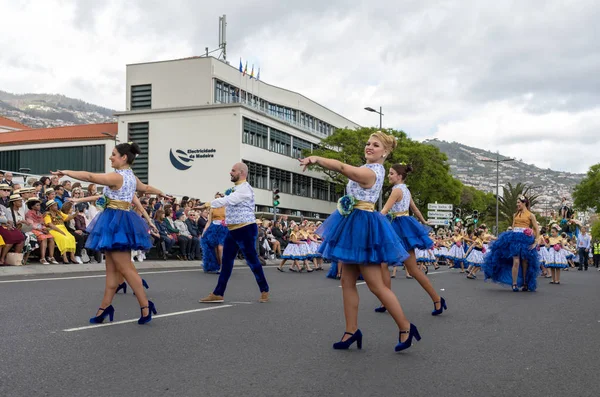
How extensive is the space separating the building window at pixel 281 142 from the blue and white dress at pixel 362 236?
5860 cm

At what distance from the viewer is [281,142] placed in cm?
6725

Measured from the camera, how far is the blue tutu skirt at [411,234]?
32.3 feet

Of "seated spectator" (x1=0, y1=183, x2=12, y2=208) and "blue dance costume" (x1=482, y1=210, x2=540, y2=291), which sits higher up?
"seated spectator" (x1=0, y1=183, x2=12, y2=208)

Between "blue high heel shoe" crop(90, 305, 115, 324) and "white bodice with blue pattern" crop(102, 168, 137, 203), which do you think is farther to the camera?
"white bodice with blue pattern" crop(102, 168, 137, 203)

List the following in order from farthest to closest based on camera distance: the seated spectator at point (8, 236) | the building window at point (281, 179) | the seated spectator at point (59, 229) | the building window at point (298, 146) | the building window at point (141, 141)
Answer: the building window at point (298, 146) → the building window at point (281, 179) → the building window at point (141, 141) → the seated spectator at point (59, 229) → the seated spectator at point (8, 236)

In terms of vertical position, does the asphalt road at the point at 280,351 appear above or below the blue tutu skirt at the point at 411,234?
below

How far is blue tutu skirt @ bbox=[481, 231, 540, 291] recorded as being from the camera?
47.0ft

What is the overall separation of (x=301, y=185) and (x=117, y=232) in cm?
6461

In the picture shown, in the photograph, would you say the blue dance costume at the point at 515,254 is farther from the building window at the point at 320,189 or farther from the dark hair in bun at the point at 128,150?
the building window at the point at 320,189

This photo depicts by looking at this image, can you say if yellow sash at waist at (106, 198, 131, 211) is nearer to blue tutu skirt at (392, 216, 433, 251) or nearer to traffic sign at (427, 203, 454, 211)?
blue tutu skirt at (392, 216, 433, 251)

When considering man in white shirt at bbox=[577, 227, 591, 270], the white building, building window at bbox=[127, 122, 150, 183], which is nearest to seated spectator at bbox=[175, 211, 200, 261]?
man in white shirt at bbox=[577, 227, 591, 270]

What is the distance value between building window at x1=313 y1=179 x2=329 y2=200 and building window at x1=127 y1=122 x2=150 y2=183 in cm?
2126

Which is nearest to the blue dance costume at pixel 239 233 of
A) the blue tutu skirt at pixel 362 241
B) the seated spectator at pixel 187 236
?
the blue tutu skirt at pixel 362 241

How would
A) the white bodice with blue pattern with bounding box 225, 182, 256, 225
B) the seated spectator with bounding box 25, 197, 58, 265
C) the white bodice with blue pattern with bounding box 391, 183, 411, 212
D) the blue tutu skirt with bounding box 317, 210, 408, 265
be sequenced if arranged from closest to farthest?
the blue tutu skirt with bounding box 317, 210, 408, 265
the white bodice with blue pattern with bounding box 225, 182, 256, 225
the white bodice with blue pattern with bounding box 391, 183, 411, 212
the seated spectator with bounding box 25, 197, 58, 265
